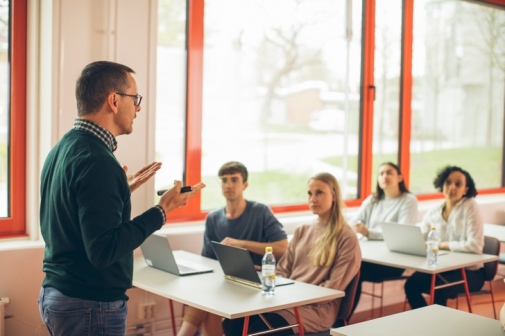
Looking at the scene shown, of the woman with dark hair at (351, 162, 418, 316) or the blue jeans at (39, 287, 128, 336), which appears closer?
the blue jeans at (39, 287, 128, 336)

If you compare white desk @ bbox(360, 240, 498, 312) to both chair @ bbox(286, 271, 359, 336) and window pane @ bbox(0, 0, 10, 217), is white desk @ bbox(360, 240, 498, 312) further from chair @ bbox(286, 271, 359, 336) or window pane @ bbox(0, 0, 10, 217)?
window pane @ bbox(0, 0, 10, 217)

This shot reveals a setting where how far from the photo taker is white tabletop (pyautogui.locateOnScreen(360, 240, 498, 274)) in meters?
4.29

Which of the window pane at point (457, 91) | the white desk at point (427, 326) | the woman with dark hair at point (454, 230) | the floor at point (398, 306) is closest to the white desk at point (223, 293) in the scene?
the white desk at point (427, 326)

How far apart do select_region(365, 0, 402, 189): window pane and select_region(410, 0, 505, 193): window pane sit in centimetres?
26

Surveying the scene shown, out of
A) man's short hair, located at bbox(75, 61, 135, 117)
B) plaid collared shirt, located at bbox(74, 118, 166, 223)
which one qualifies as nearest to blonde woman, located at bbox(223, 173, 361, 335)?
plaid collared shirt, located at bbox(74, 118, 166, 223)

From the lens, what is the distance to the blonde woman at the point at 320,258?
11.8 feet

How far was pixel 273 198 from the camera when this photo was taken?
571 cm

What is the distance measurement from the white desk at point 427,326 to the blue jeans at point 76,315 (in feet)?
2.65

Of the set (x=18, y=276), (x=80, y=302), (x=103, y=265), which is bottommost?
(x=18, y=276)

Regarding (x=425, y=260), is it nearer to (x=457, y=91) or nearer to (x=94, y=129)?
(x=94, y=129)

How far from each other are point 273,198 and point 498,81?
343 centimetres

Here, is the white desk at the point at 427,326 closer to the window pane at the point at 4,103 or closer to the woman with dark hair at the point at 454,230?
the woman with dark hair at the point at 454,230

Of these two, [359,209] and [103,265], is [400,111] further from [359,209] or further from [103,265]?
[103,265]

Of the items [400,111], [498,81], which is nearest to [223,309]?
[400,111]
